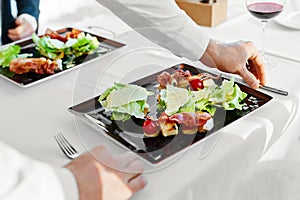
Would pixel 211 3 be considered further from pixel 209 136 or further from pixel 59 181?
pixel 59 181

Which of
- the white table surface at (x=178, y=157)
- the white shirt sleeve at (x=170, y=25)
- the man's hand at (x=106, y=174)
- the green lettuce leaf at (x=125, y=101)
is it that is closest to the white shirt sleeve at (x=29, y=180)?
the man's hand at (x=106, y=174)

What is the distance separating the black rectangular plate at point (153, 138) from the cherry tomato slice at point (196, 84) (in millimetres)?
81

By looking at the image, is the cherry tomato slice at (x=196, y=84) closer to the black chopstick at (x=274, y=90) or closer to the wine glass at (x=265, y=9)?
the black chopstick at (x=274, y=90)

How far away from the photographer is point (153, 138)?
98cm

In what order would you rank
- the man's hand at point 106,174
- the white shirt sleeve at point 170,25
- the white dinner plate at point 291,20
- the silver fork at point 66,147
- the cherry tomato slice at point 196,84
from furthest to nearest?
1. the white dinner plate at point 291,20
2. the white shirt sleeve at point 170,25
3. the cherry tomato slice at point 196,84
4. the silver fork at point 66,147
5. the man's hand at point 106,174

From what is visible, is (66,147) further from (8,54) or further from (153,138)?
(8,54)

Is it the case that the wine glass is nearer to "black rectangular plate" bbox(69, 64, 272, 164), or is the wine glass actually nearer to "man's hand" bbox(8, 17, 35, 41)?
"black rectangular plate" bbox(69, 64, 272, 164)

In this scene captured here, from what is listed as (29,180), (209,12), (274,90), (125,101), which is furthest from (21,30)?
(29,180)

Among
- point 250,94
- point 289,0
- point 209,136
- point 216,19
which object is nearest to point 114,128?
point 209,136

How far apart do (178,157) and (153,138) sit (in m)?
0.06

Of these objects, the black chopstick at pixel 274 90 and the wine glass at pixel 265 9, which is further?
the wine glass at pixel 265 9

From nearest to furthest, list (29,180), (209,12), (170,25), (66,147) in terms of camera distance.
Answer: (29,180) < (66,147) < (170,25) < (209,12)

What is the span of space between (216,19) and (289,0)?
1.33 feet

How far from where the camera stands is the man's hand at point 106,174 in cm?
86
